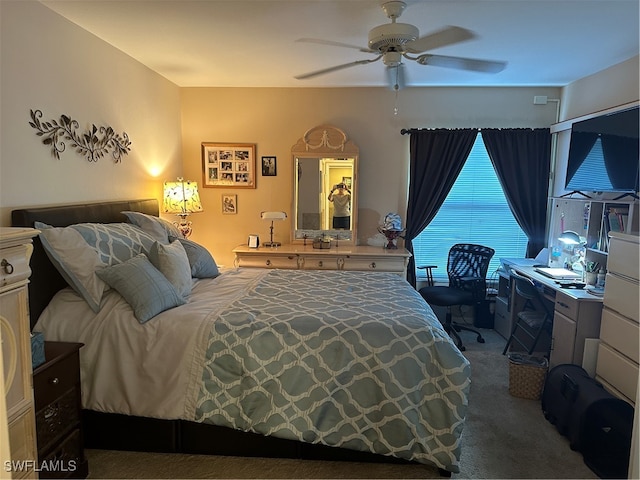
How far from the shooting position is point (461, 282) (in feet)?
13.7

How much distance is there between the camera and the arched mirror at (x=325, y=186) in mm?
4367

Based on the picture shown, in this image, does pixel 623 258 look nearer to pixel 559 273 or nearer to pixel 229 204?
pixel 559 273

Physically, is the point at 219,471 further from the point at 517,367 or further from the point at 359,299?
the point at 517,367

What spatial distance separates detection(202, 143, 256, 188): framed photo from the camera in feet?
14.8

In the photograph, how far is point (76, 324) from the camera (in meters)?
2.21

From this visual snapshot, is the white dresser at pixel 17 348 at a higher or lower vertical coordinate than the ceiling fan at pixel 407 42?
lower

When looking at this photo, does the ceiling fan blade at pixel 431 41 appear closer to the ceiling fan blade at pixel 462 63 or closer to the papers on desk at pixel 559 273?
the ceiling fan blade at pixel 462 63

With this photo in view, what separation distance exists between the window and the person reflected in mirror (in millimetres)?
846

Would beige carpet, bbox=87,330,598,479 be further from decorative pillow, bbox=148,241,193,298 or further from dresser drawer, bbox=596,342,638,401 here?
decorative pillow, bbox=148,241,193,298

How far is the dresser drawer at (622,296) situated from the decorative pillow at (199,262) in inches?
107

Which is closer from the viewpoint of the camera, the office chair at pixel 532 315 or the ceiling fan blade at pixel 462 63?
the ceiling fan blade at pixel 462 63

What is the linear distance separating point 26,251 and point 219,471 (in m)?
1.44

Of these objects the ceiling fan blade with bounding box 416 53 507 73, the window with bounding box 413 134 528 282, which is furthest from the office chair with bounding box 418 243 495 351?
the ceiling fan blade with bounding box 416 53 507 73

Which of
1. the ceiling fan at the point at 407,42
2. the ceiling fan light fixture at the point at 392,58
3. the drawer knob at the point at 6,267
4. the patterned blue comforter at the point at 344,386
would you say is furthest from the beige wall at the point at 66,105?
the ceiling fan light fixture at the point at 392,58
